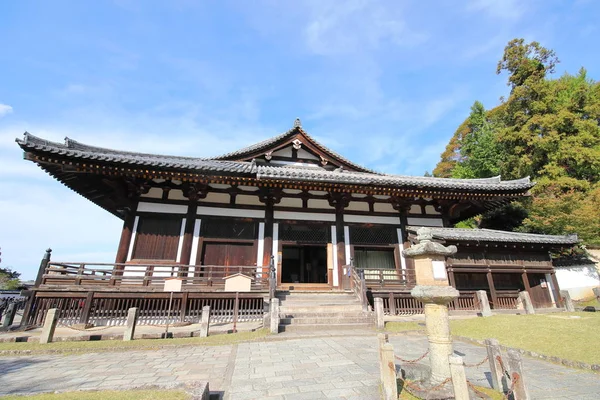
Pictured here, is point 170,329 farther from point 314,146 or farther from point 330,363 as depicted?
point 314,146

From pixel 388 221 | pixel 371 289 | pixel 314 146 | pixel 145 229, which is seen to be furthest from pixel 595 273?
pixel 145 229

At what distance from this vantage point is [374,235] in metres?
13.3

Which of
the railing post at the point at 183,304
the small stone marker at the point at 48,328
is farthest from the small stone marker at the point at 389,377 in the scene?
the small stone marker at the point at 48,328

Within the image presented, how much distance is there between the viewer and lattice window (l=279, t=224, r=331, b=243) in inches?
498

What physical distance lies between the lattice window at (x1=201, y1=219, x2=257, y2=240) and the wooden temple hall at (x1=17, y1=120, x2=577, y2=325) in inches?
1.8

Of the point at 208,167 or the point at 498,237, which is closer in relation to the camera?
the point at 208,167

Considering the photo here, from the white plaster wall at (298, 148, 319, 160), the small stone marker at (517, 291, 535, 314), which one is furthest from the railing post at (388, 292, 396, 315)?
the white plaster wall at (298, 148, 319, 160)

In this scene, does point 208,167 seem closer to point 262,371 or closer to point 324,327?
point 324,327

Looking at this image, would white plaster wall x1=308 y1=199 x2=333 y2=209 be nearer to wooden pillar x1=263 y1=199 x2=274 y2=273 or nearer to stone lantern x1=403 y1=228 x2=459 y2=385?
wooden pillar x1=263 y1=199 x2=274 y2=273

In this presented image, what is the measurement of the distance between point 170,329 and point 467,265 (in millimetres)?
11950

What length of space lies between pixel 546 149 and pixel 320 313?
23.5 metres

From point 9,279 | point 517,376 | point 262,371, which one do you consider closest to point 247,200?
point 262,371

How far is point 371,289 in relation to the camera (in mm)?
11023

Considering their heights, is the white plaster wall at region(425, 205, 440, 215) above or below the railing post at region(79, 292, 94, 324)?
above
